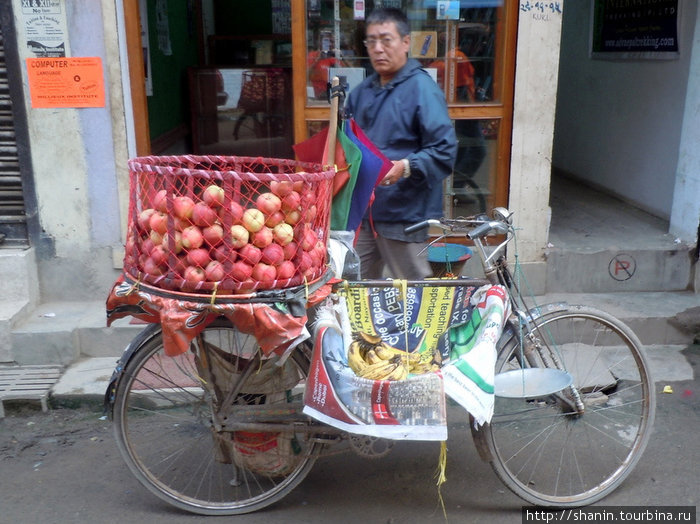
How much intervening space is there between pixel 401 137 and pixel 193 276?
1406 millimetres

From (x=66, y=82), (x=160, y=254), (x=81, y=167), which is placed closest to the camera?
(x=160, y=254)

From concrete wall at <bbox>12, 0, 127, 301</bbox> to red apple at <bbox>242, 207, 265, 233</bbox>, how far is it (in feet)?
8.12

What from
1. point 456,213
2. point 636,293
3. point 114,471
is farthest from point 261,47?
point 114,471

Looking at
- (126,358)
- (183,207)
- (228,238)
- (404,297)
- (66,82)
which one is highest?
(66,82)

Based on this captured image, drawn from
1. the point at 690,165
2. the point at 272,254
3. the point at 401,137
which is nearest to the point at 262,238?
the point at 272,254

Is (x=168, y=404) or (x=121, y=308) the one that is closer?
(x=121, y=308)

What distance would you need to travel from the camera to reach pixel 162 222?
2.65 meters

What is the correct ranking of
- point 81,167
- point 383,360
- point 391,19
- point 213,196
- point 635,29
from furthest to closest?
point 635,29 → point 81,167 → point 391,19 → point 383,360 → point 213,196

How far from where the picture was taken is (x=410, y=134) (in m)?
3.54

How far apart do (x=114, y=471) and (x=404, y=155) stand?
2074mm

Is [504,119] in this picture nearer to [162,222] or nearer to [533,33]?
[533,33]

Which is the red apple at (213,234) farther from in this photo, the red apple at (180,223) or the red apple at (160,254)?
the red apple at (160,254)

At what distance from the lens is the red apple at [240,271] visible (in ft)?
8.49

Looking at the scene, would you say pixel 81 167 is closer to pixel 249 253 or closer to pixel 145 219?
pixel 145 219
